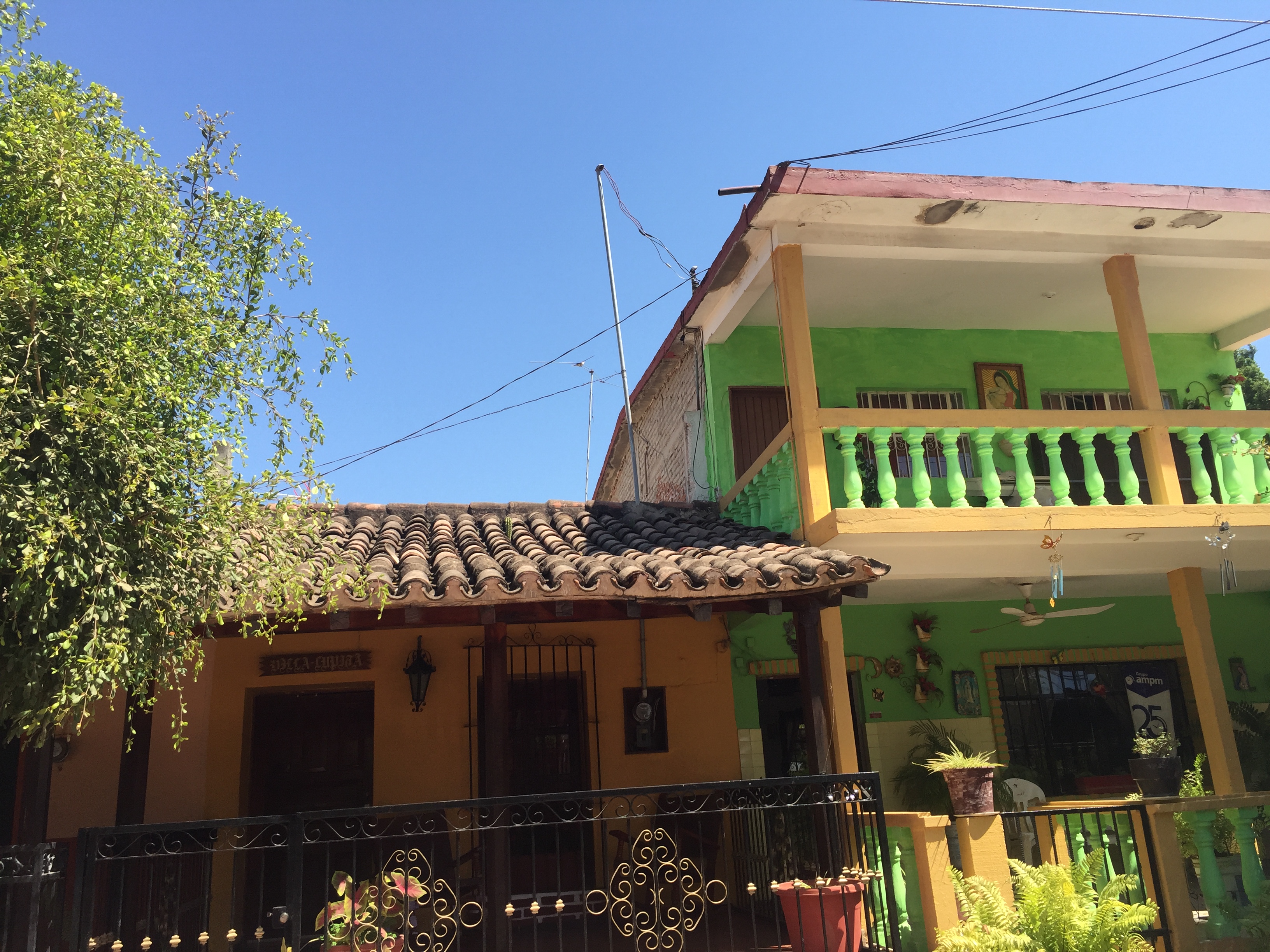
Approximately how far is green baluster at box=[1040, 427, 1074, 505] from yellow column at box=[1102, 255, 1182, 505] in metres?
0.76

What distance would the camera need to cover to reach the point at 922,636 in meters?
10.0

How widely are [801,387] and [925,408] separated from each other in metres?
3.69

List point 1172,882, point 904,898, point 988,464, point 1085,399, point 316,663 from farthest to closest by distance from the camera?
point 1085,399 < point 316,663 < point 988,464 < point 904,898 < point 1172,882

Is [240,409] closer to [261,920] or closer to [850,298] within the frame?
[261,920]

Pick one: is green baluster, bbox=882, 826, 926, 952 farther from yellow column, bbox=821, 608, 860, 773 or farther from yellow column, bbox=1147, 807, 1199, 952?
yellow column, bbox=1147, 807, 1199, 952

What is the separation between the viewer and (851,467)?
Result: 729 cm

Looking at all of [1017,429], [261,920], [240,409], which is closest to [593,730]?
[261,920]

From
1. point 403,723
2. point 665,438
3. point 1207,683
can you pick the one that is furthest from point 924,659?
point 403,723

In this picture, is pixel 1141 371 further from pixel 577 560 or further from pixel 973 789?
pixel 577 560

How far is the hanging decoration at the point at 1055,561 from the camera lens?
7527 millimetres

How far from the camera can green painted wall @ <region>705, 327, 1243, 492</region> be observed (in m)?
10.1

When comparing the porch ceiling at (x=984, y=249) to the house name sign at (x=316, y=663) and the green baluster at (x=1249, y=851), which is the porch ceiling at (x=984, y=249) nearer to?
the green baluster at (x=1249, y=851)

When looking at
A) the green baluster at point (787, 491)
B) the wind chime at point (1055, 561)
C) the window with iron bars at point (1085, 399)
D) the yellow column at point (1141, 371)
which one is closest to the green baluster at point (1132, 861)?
the wind chime at point (1055, 561)

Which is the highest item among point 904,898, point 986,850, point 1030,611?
point 1030,611
